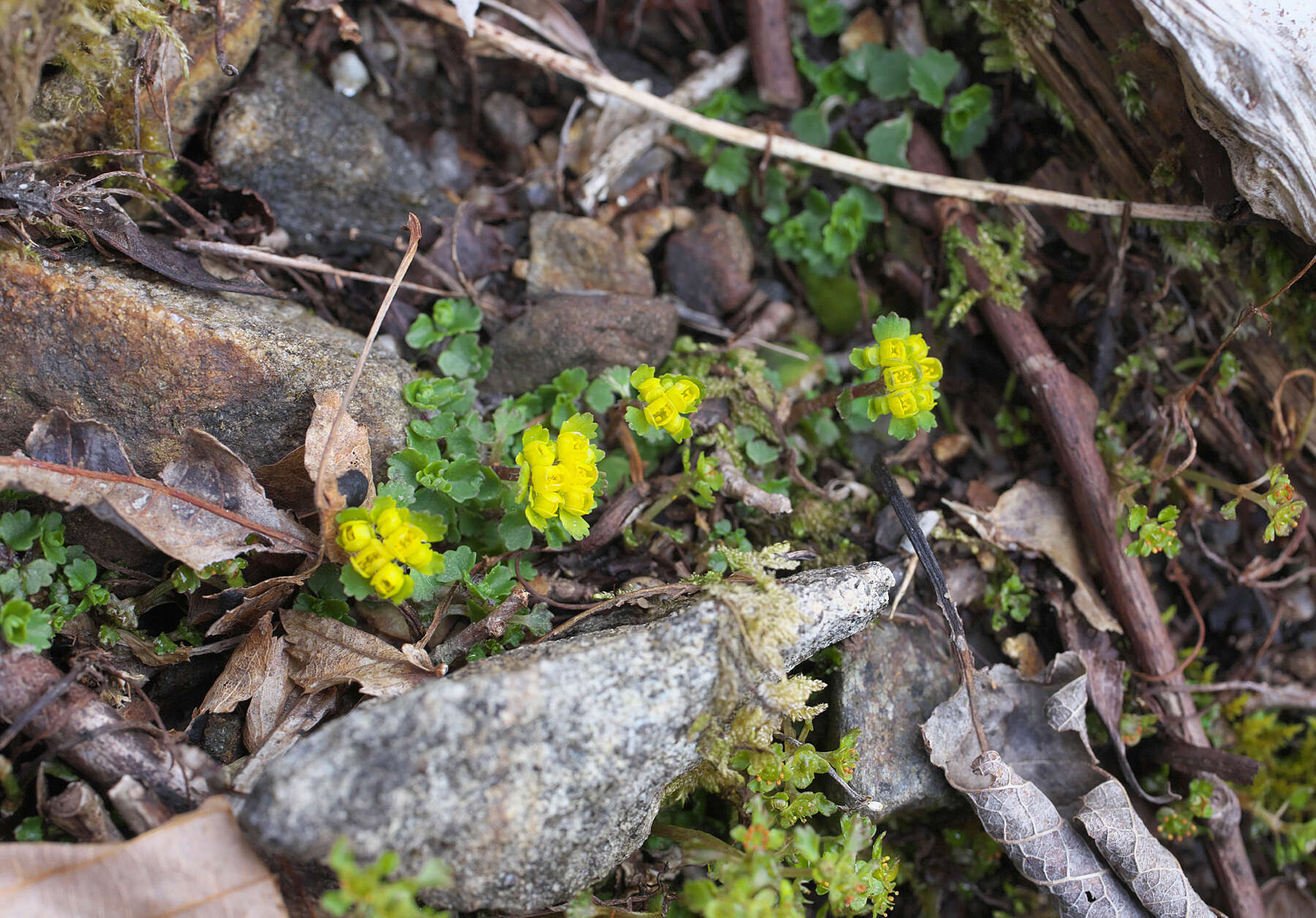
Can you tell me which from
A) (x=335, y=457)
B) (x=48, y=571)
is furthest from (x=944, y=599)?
(x=48, y=571)

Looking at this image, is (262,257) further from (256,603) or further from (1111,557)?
(1111,557)

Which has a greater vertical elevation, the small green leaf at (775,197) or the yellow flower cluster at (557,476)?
the small green leaf at (775,197)

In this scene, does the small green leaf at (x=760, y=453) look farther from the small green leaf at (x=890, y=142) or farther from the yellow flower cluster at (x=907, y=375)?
the small green leaf at (x=890, y=142)

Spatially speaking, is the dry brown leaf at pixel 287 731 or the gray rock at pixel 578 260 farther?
the gray rock at pixel 578 260

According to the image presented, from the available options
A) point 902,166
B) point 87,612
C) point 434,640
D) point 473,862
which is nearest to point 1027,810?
point 473,862

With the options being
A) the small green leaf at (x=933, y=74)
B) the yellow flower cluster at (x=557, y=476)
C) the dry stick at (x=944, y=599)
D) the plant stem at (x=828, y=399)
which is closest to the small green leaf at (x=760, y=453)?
the plant stem at (x=828, y=399)
